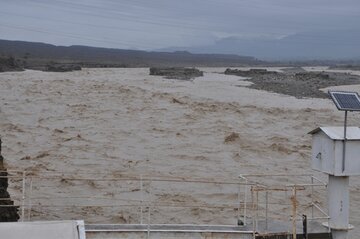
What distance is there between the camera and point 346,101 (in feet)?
29.3

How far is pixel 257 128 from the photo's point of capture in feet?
100

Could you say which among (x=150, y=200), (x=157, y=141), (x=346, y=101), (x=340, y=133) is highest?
(x=346, y=101)

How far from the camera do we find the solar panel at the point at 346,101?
8734 millimetres

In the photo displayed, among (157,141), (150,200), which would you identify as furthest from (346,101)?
(157,141)

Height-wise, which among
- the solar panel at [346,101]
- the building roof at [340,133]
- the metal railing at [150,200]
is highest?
the solar panel at [346,101]

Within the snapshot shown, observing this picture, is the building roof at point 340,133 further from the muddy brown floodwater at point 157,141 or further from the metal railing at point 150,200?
the metal railing at point 150,200

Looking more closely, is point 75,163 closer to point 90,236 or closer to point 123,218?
point 123,218

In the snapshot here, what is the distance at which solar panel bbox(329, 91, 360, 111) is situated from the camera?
8734 millimetres

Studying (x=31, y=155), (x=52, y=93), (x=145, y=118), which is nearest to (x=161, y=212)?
(x=31, y=155)

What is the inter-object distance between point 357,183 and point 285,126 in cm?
1194

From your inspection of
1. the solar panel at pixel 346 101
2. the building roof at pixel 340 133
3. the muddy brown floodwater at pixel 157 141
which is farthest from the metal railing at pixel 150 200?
the solar panel at pixel 346 101

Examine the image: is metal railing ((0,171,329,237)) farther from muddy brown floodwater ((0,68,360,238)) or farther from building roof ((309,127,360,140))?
building roof ((309,127,360,140))

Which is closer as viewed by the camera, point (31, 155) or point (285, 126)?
point (31, 155)

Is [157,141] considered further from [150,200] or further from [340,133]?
[340,133]
